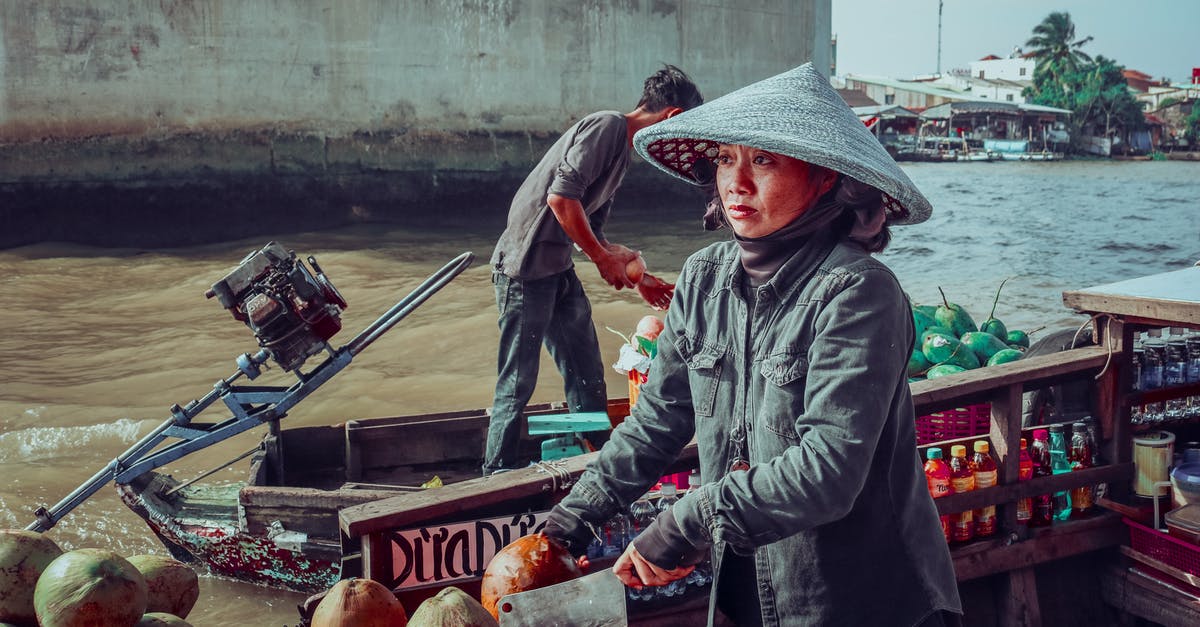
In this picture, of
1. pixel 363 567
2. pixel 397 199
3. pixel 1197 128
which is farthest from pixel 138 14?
pixel 1197 128

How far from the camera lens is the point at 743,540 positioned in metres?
1.70

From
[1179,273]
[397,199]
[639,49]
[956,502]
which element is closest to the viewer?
[956,502]

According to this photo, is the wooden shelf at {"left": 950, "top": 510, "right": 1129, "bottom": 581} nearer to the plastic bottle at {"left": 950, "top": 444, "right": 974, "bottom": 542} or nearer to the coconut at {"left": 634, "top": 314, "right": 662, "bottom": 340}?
the plastic bottle at {"left": 950, "top": 444, "right": 974, "bottom": 542}

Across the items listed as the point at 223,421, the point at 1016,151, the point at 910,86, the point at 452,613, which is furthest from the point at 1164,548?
the point at 910,86

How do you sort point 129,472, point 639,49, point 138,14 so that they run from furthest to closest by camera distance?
point 639,49
point 138,14
point 129,472

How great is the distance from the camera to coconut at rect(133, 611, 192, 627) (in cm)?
223

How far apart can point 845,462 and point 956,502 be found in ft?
5.80

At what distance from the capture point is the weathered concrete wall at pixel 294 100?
50.5ft

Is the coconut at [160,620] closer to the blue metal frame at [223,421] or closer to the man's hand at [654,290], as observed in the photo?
the blue metal frame at [223,421]

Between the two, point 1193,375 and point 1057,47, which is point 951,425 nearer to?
point 1193,375

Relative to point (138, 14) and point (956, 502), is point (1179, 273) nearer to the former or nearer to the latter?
point (956, 502)

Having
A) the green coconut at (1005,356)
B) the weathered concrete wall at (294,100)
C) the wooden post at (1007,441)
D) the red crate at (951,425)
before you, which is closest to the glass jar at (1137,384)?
the wooden post at (1007,441)

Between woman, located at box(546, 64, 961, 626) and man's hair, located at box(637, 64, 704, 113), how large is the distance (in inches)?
94.8

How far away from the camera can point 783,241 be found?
1.79 m
